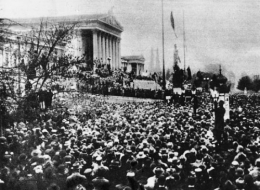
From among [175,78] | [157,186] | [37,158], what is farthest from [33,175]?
[175,78]

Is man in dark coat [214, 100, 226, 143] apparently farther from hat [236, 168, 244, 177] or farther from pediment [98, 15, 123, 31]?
pediment [98, 15, 123, 31]

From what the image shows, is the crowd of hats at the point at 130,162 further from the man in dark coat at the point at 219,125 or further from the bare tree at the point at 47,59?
the bare tree at the point at 47,59

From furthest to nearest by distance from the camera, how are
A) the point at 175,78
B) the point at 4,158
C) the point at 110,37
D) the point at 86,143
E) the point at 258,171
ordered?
the point at 110,37, the point at 175,78, the point at 86,143, the point at 4,158, the point at 258,171

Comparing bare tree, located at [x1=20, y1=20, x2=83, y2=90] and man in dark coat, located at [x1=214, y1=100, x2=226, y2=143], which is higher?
bare tree, located at [x1=20, y1=20, x2=83, y2=90]

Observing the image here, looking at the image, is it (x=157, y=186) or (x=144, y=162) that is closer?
(x=157, y=186)

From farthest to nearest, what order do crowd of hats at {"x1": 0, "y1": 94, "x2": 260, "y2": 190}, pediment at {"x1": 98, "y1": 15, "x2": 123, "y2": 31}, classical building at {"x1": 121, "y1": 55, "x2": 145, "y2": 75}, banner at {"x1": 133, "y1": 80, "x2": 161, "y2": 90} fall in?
classical building at {"x1": 121, "y1": 55, "x2": 145, "y2": 75} < pediment at {"x1": 98, "y1": 15, "x2": 123, "y2": 31} < banner at {"x1": 133, "y1": 80, "x2": 161, "y2": 90} < crowd of hats at {"x1": 0, "y1": 94, "x2": 260, "y2": 190}

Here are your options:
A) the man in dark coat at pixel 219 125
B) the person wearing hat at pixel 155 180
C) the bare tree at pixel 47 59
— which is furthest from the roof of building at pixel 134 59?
the person wearing hat at pixel 155 180

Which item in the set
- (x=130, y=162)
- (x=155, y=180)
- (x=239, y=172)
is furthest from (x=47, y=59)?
(x=239, y=172)

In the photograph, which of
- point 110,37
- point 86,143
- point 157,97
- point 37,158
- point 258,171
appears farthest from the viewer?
point 110,37

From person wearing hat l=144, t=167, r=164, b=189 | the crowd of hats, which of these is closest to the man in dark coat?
the crowd of hats

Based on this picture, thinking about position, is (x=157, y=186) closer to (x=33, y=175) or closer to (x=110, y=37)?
(x=33, y=175)

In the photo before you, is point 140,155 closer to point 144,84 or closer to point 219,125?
point 219,125
